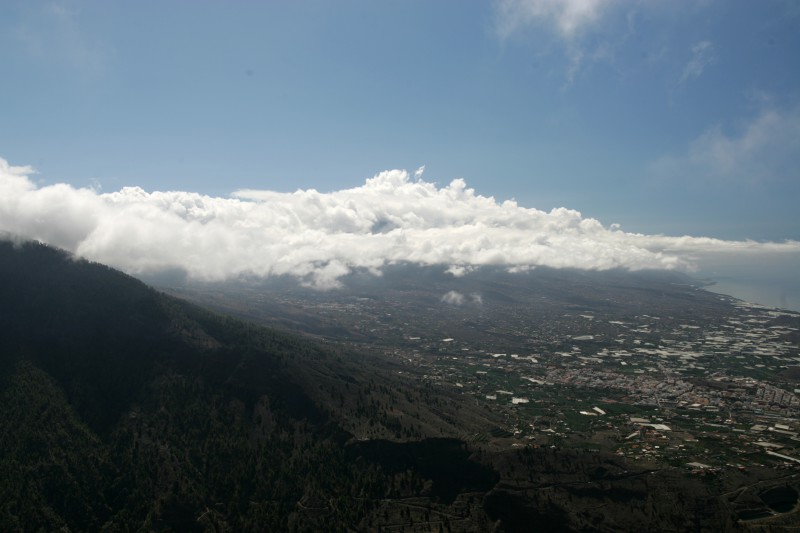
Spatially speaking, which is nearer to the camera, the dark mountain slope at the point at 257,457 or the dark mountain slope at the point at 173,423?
the dark mountain slope at the point at 257,457

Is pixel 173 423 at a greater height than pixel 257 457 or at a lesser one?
greater

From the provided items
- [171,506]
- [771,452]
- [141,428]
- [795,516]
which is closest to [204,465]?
[171,506]

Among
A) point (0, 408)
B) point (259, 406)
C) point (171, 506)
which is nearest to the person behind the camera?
point (171, 506)

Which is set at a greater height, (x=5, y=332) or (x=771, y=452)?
(x=5, y=332)

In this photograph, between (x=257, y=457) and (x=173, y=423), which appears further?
(x=173, y=423)

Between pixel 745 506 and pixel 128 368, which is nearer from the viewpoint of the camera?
pixel 745 506

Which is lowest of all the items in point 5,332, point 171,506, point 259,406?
point 171,506

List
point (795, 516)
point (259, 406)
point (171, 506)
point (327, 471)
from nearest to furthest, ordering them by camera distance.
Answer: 1. point (795, 516)
2. point (171, 506)
3. point (327, 471)
4. point (259, 406)

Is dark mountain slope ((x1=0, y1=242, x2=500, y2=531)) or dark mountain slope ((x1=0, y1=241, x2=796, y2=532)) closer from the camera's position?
dark mountain slope ((x1=0, y1=241, x2=796, y2=532))

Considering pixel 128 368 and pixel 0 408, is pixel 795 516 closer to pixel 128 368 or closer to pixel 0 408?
pixel 128 368

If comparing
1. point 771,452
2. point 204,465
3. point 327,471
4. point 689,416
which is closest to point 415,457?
point 327,471

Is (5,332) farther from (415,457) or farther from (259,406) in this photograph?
(415,457)
